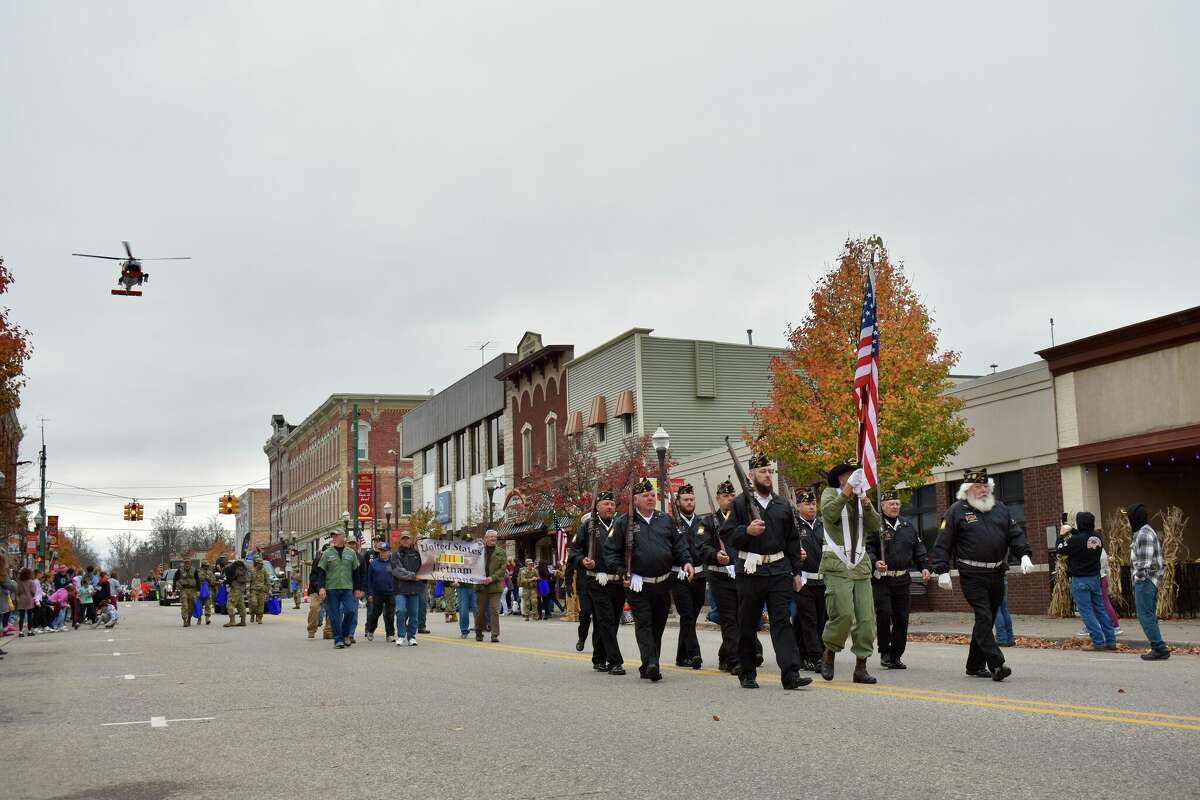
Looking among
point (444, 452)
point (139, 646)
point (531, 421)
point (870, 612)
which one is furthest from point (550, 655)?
point (444, 452)

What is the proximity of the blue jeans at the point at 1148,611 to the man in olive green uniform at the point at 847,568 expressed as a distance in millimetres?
4556

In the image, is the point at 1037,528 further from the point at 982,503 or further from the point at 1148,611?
the point at 982,503

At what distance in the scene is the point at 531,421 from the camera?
174ft

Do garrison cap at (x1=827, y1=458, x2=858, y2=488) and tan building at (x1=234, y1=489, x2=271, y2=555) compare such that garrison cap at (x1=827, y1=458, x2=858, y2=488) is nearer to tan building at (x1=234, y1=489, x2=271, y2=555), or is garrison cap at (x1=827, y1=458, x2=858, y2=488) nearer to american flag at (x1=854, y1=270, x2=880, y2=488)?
american flag at (x1=854, y1=270, x2=880, y2=488)

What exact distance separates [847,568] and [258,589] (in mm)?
22859

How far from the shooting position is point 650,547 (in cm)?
1296

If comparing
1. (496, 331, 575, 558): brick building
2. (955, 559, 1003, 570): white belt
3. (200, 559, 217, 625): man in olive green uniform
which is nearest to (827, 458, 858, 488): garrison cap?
(955, 559, 1003, 570): white belt

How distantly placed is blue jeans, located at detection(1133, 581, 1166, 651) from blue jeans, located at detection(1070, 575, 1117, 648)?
4.85ft

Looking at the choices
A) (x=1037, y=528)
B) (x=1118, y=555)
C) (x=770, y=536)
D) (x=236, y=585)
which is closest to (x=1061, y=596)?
(x=1118, y=555)

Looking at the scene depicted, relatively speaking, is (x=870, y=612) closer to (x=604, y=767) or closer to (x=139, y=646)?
(x=604, y=767)

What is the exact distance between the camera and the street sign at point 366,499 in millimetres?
67812

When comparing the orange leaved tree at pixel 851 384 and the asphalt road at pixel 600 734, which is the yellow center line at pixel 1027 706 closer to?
the asphalt road at pixel 600 734

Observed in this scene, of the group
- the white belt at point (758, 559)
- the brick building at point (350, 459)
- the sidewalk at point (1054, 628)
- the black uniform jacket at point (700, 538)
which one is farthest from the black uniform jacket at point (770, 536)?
the brick building at point (350, 459)

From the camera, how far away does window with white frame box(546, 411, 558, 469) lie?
49.9m
